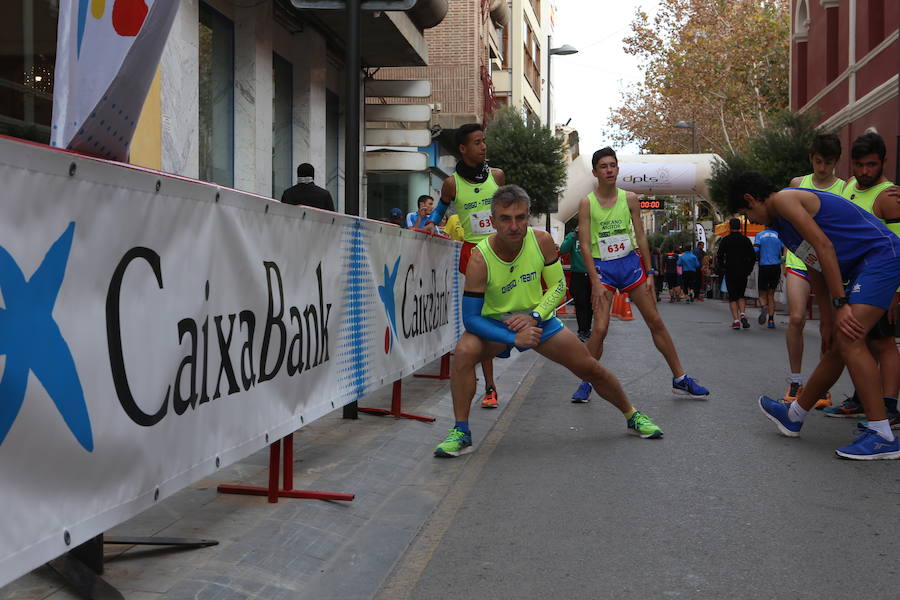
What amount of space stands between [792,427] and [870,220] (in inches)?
55.9

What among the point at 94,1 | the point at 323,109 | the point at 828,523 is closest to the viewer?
the point at 94,1

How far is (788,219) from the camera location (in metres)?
6.36

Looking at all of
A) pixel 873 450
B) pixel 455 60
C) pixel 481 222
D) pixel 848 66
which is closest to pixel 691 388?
pixel 481 222

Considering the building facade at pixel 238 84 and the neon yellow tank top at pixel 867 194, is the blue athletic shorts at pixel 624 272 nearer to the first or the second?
the neon yellow tank top at pixel 867 194

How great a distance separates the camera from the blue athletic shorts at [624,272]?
339 inches

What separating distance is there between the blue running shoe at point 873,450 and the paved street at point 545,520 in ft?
0.44

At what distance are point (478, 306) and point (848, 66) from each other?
23637 millimetres

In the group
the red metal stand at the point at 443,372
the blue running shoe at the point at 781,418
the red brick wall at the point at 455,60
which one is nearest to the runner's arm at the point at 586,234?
the blue running shoe at the point at 781,418

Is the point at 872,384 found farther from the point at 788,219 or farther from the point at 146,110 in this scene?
the point at 146,110

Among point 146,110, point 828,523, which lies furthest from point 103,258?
point 146,110

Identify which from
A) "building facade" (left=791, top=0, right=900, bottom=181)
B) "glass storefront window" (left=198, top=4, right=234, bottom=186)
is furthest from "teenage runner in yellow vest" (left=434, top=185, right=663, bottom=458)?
"building facade" (left=791, top=0, right=900, bottom=181)

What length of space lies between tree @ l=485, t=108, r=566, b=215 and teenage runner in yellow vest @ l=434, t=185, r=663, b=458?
30.0 meters

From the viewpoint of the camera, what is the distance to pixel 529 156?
3725 cm

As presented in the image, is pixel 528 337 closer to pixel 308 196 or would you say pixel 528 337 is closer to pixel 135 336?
pixel 135 336
